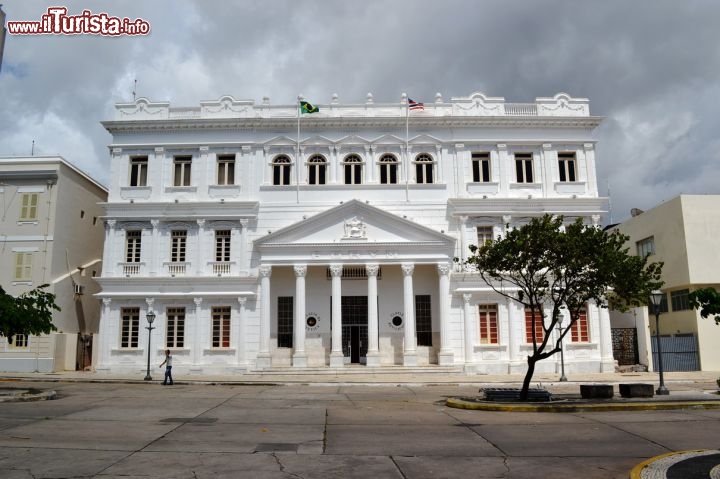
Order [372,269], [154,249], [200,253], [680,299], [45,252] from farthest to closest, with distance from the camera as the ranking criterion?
[680,299]
[154,249]
[200,253]
[45,252]
[372,269]

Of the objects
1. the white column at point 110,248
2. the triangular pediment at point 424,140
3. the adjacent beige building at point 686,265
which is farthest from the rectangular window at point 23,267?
the adjacent beige building at point 686,265

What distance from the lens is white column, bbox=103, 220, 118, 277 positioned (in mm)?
36531

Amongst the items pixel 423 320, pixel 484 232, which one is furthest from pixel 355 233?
pixel 484 232

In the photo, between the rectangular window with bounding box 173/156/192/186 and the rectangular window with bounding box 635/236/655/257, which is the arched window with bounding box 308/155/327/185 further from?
the rectangular window with bounding box 635/236/655/257

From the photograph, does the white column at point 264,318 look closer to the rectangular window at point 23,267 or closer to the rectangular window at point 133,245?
the rectangular window at point 133,245

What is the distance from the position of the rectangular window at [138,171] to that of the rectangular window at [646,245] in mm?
31880

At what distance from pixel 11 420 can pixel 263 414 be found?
20.4 feet

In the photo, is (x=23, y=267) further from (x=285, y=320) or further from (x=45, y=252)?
(x=285, y=320)

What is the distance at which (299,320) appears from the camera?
Result: 34938 mm

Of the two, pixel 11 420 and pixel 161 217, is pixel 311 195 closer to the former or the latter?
pixel 161 217

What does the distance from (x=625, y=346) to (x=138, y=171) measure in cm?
3077

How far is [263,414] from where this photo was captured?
17.6m

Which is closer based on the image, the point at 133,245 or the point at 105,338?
the point at 105,338

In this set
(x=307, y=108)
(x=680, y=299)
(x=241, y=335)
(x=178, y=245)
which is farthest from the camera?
(x=680, y=299)
